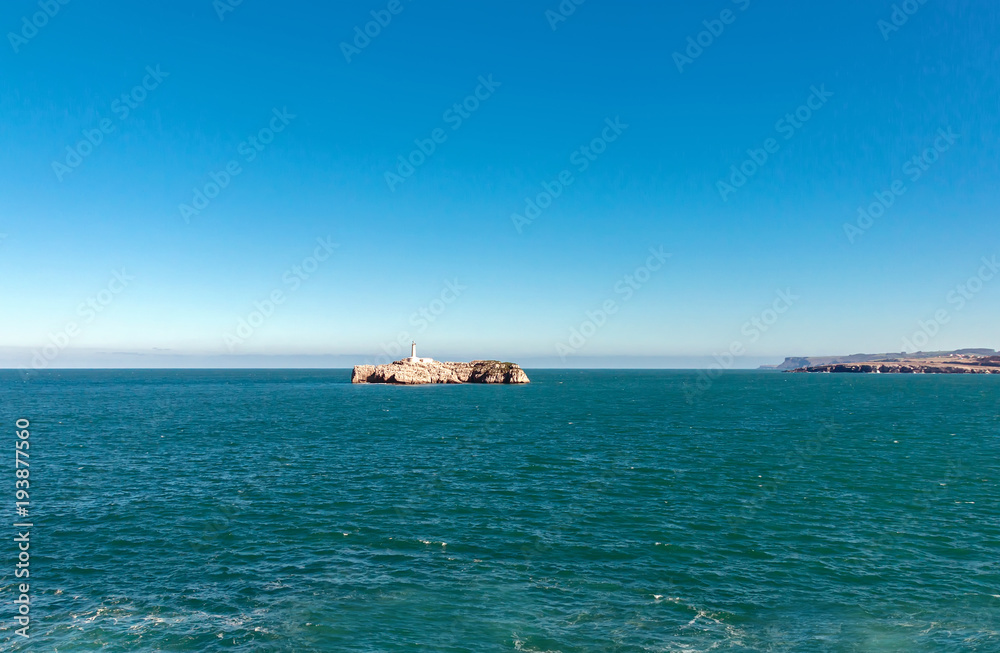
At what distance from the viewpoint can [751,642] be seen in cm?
2341

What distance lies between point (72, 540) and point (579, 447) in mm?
52949

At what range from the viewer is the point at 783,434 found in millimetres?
83188

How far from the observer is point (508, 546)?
34.4 m

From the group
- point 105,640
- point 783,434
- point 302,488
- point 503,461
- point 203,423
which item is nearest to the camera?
point 105,640

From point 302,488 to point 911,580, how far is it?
45150 millimetres

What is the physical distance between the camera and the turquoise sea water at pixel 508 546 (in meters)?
24.4

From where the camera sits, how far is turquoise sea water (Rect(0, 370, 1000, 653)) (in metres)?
24.4

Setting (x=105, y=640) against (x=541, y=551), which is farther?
(x=541, y=551)

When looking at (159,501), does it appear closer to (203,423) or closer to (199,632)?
(199,632)

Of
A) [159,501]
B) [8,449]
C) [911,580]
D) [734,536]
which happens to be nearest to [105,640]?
[159,501]

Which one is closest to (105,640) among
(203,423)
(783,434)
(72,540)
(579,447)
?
(72,540)

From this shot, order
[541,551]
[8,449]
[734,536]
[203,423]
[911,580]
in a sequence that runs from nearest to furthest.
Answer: [911,580], [541,551], [734,536], [8,449], [203,423]

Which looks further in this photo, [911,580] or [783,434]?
[783,434]

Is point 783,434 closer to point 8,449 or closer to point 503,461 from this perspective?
point 503,461
